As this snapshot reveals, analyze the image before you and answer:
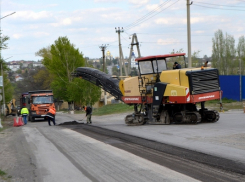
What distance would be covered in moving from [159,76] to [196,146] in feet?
30.7

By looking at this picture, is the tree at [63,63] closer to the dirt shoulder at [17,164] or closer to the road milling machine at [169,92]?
the road milling machine at [169,92]

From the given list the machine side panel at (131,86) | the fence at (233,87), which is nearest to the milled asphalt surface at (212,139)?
the machine side panel at (131,86)

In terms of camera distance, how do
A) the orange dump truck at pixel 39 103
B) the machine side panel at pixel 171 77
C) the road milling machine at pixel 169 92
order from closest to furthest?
the road milling machine at pixel 169 92, the machine side panel at pixel 171 77, the orange dump truck at pixel 39 103

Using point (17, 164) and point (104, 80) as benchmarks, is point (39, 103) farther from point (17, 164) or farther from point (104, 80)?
point (17, 164)

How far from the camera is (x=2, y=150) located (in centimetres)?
1471

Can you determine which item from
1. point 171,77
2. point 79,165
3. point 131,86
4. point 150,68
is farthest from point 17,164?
point 131,86

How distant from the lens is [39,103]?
3906 centimetres

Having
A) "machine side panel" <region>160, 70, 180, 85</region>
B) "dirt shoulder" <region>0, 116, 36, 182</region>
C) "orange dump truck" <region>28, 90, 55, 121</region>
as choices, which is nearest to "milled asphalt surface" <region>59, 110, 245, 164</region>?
"machine side panel" <region>160, 70, 180, 85</region>

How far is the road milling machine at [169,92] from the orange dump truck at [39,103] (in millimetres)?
16802

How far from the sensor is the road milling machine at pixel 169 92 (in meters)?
20.1

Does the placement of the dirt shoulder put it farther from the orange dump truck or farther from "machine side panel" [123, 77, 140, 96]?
the orange dump truck

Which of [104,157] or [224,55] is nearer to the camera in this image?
[104,157]

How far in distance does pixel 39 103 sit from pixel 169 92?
70.5 ft

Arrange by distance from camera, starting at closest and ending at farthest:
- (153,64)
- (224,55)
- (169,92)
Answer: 1. (169,92)
2. (153,64)
3. (224,55)
